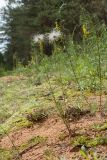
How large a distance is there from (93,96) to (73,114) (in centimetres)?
104

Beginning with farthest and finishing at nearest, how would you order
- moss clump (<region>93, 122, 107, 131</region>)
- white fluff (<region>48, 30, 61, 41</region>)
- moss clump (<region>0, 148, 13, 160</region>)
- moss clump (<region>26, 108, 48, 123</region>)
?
1. moss clump (<region>26, 108, 48, 123</region>)
2. white fluff (<region>48, 30, 61, 41</region>)
3. moss clump (<region>0, 148, 13, 160</region>)
4. moss clump (<region>93, 122, 107, 131</region>)

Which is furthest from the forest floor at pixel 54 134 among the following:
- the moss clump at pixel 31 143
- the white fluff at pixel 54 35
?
the white fluff at pixel 54 35

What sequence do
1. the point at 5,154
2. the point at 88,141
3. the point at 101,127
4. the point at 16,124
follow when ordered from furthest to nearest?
the point at 16,124, the point at 5,154, the point at 101,127, the point at 88,141

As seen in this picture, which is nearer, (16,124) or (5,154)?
(5,154)

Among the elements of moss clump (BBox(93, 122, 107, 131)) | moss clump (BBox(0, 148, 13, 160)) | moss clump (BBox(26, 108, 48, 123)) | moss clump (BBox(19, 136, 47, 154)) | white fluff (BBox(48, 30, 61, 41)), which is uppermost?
white fluff (BBox(48, 30, 61, 41))

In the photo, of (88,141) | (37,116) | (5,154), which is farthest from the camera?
(37,116)

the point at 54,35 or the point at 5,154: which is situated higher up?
the point at 54,35

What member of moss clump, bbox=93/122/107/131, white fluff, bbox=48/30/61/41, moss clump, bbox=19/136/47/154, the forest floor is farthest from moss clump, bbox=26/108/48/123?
moss clump, bbox=93/122/107/131

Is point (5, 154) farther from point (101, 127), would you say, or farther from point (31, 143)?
point (101, 127)

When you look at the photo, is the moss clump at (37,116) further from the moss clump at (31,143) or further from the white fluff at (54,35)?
the white fluff at (54,35)

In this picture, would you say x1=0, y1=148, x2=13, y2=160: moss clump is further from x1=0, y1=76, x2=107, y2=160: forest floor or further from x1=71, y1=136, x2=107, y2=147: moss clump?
x1=71, y1=136, x2=107, y2=147: moss clump

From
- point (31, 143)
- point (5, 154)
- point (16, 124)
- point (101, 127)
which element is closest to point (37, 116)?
point (16, 124)

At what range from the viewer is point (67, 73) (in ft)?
25.4

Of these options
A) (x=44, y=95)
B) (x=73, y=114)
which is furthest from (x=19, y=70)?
(x=73, y=114)
